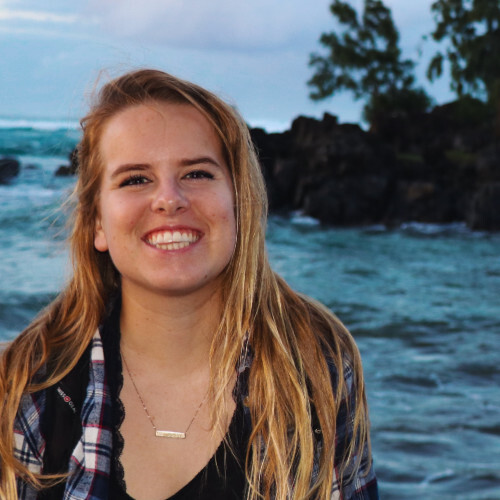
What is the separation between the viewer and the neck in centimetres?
245

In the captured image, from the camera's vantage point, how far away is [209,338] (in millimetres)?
2527

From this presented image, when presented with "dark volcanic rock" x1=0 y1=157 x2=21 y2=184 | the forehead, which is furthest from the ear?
"dark volcanic rock" x1=0 y1=157 x2=21 y2=184

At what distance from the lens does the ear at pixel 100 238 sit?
256cm

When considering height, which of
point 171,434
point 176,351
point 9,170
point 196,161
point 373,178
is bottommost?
point 9,170

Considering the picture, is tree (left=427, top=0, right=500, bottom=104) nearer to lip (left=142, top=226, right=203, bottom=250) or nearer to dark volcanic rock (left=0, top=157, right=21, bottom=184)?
dark volcanic rock (left=0, top=157, right=21, bottom=184)

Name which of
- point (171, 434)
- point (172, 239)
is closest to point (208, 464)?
point (171, 434)

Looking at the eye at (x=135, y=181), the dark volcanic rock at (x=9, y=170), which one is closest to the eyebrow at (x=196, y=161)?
the eye at (x=135, y=181)

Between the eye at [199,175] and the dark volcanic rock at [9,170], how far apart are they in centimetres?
3170

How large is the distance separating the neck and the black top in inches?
3.1

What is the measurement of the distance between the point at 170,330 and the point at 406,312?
9149mm

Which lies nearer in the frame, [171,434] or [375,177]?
[171,434]

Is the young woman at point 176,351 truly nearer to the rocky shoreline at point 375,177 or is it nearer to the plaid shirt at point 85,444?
the plaid shirt at point 85,444

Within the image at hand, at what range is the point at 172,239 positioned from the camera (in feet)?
7.68

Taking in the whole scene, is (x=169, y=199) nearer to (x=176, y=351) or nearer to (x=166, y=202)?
(x=166, y=202)
